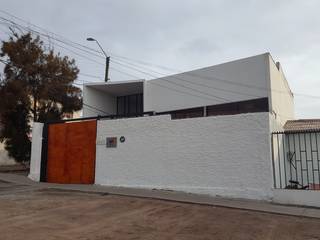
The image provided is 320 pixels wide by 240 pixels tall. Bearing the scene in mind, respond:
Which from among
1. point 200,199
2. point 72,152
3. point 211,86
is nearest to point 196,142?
point 200,199

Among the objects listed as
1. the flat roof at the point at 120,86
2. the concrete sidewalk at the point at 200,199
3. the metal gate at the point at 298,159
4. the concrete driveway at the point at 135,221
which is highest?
the flat roof at the point at 120,86

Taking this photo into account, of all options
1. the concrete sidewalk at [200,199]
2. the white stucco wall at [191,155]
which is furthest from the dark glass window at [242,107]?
the concrete sidewalk at [200,199]

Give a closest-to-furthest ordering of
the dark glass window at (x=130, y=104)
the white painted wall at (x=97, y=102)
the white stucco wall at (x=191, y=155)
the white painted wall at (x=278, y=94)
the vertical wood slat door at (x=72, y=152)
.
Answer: the white stucco wall at (x=191, y=155)
the vertical wood slat door at (x=72, y=152)
the white painted wall at (x=278, y=94)
the white painted wall at (x=97, y=102)
the dark glass window at (x=130, y=104)

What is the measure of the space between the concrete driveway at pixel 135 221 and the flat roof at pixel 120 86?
13448 mm

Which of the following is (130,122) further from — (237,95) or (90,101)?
(90,101)

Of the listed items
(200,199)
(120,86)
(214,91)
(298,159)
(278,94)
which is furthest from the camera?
(120,86)

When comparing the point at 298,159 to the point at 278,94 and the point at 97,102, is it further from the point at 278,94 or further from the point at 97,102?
the point at 97,102

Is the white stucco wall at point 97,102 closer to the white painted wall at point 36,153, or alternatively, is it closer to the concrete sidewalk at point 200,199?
the white painted wall at point 36,153

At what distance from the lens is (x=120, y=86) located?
26453 millimetres

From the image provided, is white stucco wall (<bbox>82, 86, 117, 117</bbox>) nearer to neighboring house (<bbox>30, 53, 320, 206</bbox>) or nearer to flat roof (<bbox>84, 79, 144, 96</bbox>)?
flat roof (<bbox>84, 79, 144, 96</bbox>)

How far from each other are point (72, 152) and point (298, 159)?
1011cm

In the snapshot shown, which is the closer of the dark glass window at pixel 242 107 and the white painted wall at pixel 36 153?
the white painted wall at pixel 36 153

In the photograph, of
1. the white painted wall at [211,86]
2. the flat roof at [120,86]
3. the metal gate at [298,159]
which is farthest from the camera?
the flat roof at [120,86]

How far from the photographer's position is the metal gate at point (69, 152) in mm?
17500
